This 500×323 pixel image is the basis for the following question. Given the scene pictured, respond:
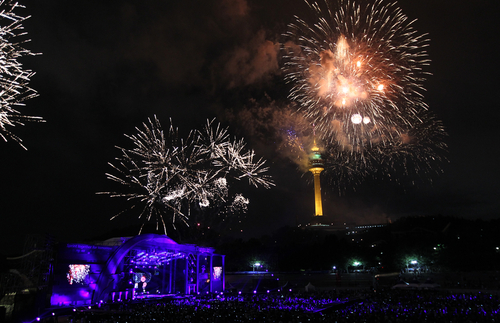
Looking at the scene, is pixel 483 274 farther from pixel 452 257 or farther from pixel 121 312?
pixel 121 312

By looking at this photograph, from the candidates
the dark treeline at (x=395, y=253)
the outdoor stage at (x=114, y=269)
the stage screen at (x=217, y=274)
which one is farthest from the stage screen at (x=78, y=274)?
the dark treeline at (x=395, y=253)

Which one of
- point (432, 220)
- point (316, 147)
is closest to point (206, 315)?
point (432, 220)

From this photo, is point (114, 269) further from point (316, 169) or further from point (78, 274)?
point (316, 169)

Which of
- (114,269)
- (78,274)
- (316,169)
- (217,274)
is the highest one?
(316,169)

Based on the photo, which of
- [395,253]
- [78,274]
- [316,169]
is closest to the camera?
[78,274]

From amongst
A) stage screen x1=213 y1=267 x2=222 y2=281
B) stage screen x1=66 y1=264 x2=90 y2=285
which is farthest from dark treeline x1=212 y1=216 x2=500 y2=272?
stage screen x1=66 y1=264 x2=90 y2=285

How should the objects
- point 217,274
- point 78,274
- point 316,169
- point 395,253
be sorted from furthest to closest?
point 316,169
point 395,253
point 217,274
point 78,274

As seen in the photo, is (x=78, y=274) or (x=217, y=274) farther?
(x=217, y=274)

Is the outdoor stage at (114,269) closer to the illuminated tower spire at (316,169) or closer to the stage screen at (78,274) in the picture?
the stage screen at (78,274)

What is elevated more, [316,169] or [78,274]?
[316,169]

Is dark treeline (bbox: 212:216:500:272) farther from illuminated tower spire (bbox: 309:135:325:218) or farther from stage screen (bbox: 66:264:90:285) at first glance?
illuminated tower spire (bbox: 309:135:325:218)

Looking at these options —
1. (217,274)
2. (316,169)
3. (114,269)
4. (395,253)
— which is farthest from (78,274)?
(316,169)
